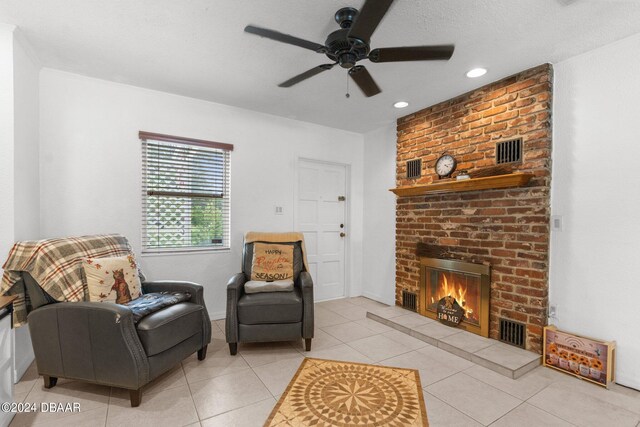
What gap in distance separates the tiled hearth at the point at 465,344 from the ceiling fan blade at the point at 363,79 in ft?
7.70

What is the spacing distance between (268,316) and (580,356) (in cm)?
249

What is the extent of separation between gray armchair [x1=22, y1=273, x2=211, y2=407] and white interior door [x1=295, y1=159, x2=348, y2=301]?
2397 millimetres

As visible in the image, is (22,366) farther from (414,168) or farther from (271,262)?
(414,168)

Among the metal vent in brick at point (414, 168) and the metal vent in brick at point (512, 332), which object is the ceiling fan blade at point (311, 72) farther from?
the metal vent in brick at point (512, 332)

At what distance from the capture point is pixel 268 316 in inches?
105

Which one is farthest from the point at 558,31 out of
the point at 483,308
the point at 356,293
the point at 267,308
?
the point at 356,293

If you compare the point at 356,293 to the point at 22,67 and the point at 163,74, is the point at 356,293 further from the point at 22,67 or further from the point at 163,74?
the point at 22,67

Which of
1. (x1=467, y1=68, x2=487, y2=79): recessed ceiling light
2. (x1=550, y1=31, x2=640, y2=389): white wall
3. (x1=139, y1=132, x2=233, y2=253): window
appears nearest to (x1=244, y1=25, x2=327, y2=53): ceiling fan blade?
(x1=467, y1=68, x2=487, y2=79): recessed ceiling light

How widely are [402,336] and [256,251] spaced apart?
176cm

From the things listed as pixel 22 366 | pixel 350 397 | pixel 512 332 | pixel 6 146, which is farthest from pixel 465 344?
pixel 6 146

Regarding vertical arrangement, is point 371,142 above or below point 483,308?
above

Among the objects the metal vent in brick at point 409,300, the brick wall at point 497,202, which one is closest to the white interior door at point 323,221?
the metal vent in brick at point 409,300

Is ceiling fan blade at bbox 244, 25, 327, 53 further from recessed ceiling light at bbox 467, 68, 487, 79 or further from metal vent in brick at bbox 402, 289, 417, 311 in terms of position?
metal vent in brick at bbox 402, 289, 417, 311

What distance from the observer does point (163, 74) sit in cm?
285
